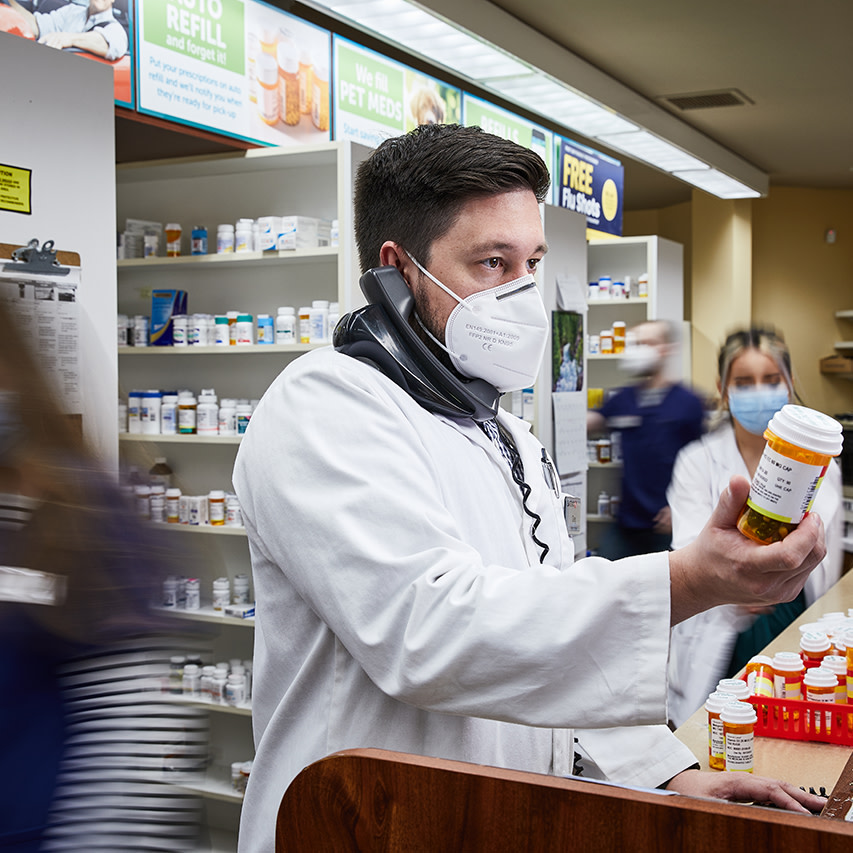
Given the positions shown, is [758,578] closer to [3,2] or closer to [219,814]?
[3,2]

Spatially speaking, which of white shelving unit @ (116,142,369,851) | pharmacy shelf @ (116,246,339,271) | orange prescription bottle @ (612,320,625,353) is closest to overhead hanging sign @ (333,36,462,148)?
white shelving unit @ (116,142,369,851)

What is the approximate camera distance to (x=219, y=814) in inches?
166

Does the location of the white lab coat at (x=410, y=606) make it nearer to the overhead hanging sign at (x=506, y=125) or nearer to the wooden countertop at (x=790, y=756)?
the wooden countertop at (x=790, y=756)

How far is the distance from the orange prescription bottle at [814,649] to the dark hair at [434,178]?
1324 mm

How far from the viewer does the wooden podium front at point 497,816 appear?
937 millimetres

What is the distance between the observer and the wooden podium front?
94 cm

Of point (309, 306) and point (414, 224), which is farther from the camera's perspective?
point (309, 306)

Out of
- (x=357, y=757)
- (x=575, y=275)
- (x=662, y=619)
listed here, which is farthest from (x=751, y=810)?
(x=575, y=275)

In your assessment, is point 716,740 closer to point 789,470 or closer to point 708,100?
point 789,470

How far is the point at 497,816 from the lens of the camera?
1.03 m

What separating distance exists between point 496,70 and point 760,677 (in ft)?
11.6

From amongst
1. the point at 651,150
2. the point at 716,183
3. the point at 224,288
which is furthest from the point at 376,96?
the point at 716,183

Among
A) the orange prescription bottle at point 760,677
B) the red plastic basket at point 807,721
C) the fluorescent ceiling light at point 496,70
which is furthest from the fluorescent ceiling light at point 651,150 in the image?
the red plastic basket at point 807,721

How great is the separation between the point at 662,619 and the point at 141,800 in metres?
0.56
